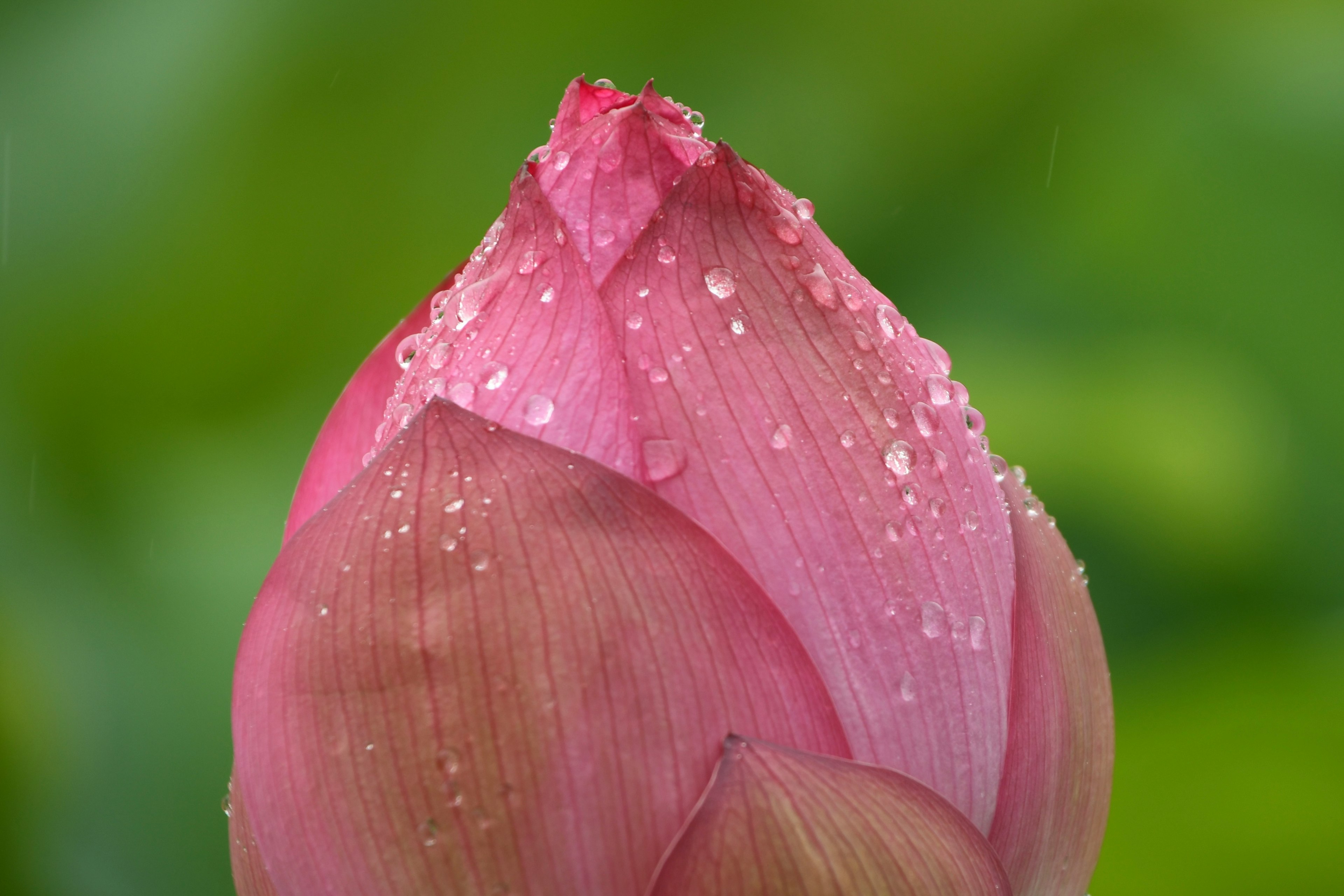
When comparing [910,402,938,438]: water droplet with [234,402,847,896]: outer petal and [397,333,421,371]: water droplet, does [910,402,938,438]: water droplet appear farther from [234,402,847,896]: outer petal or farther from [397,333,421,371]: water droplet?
[397,333,421,371]: water droplet

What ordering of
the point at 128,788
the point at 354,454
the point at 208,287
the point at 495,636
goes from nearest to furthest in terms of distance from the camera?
1. the point at 495,636
2. the point at 354,454
3. the point at 128,788
4. the point at 208,287

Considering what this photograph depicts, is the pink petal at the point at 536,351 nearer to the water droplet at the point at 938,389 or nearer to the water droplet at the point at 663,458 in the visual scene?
the water droplet at the point at 663,458

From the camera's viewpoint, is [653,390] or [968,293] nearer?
[653,390]

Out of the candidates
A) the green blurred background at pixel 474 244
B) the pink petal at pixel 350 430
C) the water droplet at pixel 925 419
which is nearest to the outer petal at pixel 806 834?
the water droplet at pixel 925 419

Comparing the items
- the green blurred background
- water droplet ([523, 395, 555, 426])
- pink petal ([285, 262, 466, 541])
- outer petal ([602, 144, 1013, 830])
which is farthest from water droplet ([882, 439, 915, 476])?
the green blurred background

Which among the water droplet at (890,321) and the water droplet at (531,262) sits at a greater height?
the water droplet at (531,262)

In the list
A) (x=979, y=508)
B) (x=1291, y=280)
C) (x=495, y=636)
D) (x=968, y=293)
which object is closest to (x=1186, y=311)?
(x=1291, y=280)

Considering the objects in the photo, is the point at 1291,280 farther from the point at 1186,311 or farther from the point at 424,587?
the point at 424,587

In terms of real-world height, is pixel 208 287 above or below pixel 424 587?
above

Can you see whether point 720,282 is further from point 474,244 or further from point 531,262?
point 474,244
